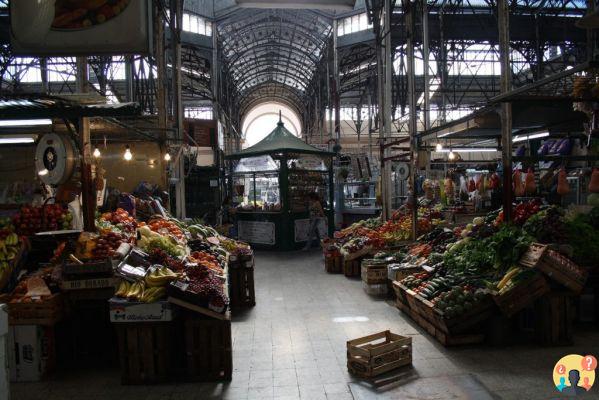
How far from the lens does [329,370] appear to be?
15.4 feet

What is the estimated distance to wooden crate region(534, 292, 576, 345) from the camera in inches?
206

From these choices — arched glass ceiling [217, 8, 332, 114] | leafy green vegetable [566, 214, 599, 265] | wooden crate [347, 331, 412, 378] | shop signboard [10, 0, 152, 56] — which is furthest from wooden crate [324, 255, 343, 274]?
arched glass ceiling [217, 8, 332, 114]

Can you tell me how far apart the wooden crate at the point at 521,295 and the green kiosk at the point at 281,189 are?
366 inches

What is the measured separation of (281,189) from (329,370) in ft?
32.5

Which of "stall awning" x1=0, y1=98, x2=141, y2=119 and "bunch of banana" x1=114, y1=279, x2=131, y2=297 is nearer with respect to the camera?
"bunch of banana" x1=114, y1=279, x2=131, y2=297

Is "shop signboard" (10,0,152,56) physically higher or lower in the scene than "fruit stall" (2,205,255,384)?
higher

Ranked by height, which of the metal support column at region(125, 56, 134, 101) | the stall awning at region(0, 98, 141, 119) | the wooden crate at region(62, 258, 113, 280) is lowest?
the wooden crate at region(62, 258, 113, 280)

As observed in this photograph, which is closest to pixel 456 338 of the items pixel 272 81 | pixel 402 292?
pixel 402 292

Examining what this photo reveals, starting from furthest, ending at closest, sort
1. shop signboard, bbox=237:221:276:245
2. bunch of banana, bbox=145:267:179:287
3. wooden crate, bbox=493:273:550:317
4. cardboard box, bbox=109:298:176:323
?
shop signboard, bbox=237:221:276:245, wooden crate, bbox=493:273:550:317, bunch of banana, bbox=145:267:179:287, cardboard box, bbox=109:298:176:323

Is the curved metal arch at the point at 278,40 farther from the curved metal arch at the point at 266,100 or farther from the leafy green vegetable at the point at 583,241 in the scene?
the leafy green vegetable at the point at 583,241

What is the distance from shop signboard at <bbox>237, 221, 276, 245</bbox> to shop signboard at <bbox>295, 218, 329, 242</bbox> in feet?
2.44

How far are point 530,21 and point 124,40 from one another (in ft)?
65.0

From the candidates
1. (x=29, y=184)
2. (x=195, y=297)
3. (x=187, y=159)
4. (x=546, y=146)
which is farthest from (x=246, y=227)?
(x=195, y=297)

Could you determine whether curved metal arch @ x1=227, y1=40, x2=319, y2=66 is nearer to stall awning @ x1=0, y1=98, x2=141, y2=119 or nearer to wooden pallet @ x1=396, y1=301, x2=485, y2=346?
stall awning @ x1=0, y1=98, x2=141, y2=119
